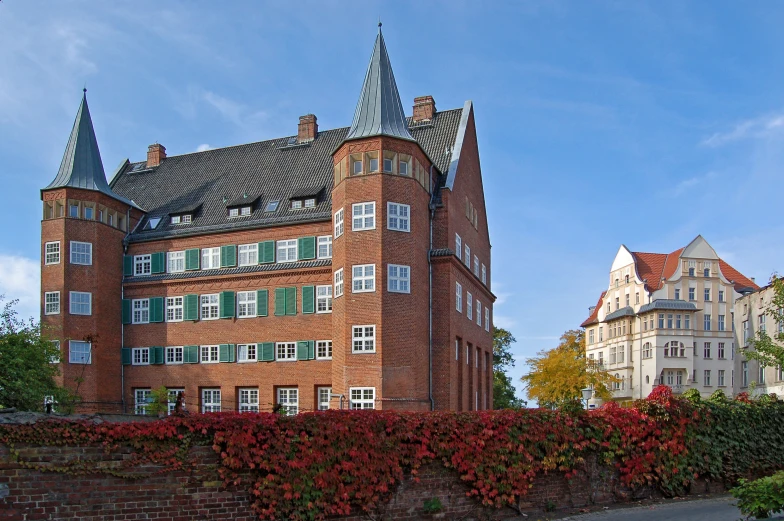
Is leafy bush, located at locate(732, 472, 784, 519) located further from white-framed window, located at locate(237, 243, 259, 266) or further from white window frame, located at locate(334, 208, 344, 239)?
white-framed window, located at locate(237, 243, 259, 266)

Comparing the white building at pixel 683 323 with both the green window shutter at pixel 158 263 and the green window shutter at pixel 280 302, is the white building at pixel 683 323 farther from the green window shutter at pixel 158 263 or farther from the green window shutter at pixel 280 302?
the green window shutter at pixel 158 263

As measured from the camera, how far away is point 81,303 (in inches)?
1649

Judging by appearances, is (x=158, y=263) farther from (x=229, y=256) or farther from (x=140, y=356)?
(x=140, y=356)

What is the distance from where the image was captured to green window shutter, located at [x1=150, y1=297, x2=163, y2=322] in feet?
142

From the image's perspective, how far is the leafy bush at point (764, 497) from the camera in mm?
10781

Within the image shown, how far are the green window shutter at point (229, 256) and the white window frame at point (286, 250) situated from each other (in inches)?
95.7

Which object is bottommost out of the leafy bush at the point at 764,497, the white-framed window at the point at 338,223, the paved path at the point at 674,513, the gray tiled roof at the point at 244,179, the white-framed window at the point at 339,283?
the paved path at the point at 674,513

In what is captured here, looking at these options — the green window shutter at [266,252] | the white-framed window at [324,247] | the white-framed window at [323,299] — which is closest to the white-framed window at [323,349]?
the white-framed window at [323,299]

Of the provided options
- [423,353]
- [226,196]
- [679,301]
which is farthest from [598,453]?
[679,301]

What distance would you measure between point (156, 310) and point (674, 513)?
105 feet

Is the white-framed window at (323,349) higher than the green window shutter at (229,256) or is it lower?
lower

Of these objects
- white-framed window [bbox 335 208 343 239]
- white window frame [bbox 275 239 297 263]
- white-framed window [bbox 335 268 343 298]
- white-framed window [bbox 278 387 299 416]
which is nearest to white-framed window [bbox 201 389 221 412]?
white-framed window [bbox 278 387 299 416]

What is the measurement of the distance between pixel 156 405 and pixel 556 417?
24.9 metres

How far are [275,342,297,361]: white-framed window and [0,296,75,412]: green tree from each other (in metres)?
11.3
